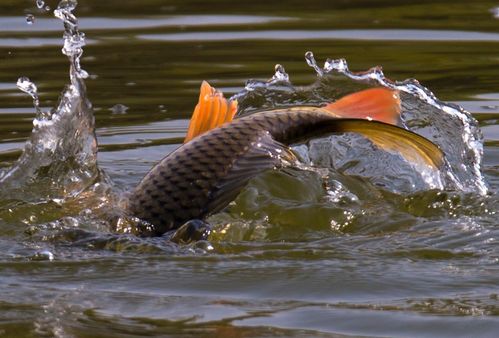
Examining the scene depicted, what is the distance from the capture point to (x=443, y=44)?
866 cm

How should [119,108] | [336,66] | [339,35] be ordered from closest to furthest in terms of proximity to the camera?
[336,66] → [119,108] → [339,35]

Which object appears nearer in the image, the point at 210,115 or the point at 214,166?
the point at 214,166

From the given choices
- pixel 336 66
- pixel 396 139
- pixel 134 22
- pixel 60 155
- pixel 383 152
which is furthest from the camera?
pixel 134 22

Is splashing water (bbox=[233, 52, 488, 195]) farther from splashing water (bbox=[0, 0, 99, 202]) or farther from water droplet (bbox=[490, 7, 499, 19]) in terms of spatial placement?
water droplet (bbox=[490, 7, 499, 19])

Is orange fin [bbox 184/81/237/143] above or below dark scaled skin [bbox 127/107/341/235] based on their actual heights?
above

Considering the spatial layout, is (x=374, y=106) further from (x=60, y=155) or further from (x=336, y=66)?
(x=336, y=66)

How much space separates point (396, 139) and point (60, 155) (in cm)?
147

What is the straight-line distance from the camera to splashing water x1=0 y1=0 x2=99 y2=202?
511 cm

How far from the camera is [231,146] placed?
4344 mm

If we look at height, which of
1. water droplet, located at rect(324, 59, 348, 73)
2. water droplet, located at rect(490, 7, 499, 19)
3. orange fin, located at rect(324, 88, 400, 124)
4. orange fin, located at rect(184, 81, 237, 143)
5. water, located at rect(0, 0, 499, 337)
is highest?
water droplet, located at rect(490, 7, 499, 19)

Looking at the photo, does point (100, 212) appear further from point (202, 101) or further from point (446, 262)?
point (446, 262)

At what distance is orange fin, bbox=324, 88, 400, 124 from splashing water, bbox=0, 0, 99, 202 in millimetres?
1159

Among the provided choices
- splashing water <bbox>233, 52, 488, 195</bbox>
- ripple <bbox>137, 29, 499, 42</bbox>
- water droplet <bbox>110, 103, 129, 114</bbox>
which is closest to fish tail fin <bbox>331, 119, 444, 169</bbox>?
splashing water <bbox>233, 52, 488, 195</bbox>

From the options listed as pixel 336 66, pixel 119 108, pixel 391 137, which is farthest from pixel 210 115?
pixel 119 108
